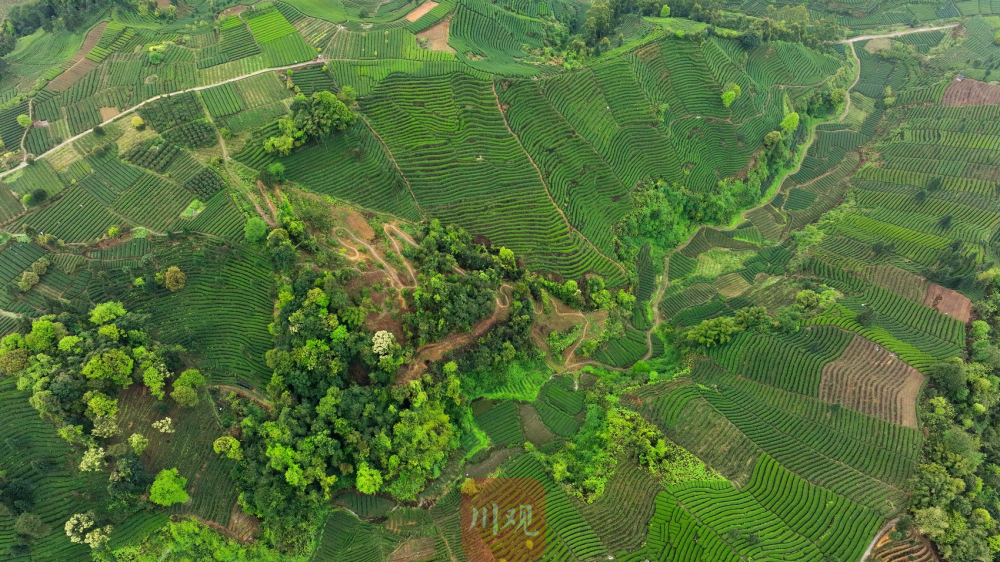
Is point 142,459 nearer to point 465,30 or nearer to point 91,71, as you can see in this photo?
point 91,71

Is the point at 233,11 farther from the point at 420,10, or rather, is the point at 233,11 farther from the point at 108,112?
the point at 420,10

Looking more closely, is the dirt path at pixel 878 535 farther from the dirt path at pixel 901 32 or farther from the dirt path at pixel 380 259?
the dirt path at pixel 901 32

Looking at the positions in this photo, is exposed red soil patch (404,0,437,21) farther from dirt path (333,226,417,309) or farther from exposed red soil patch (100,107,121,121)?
exposed red soil patch (100,107,121,121)

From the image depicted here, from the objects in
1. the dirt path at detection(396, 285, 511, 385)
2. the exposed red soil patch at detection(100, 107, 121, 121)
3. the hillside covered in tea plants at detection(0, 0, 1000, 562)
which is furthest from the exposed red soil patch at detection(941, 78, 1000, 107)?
the exposed red soil patch at detection(100, 107, 121, 121)

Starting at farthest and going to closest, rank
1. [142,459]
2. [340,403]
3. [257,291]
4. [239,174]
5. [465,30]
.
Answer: [465,30], [239,174], [257,291], [340,403], [142,459]

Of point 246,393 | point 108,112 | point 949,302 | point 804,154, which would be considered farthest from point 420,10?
point 949,302

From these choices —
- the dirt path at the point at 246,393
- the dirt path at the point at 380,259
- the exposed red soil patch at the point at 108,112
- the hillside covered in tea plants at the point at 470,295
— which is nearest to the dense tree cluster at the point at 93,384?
the hillside covered in tea plants at the point at 470,295

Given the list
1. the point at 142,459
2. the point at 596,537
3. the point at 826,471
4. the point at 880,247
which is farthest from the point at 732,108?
the point at 142,459
